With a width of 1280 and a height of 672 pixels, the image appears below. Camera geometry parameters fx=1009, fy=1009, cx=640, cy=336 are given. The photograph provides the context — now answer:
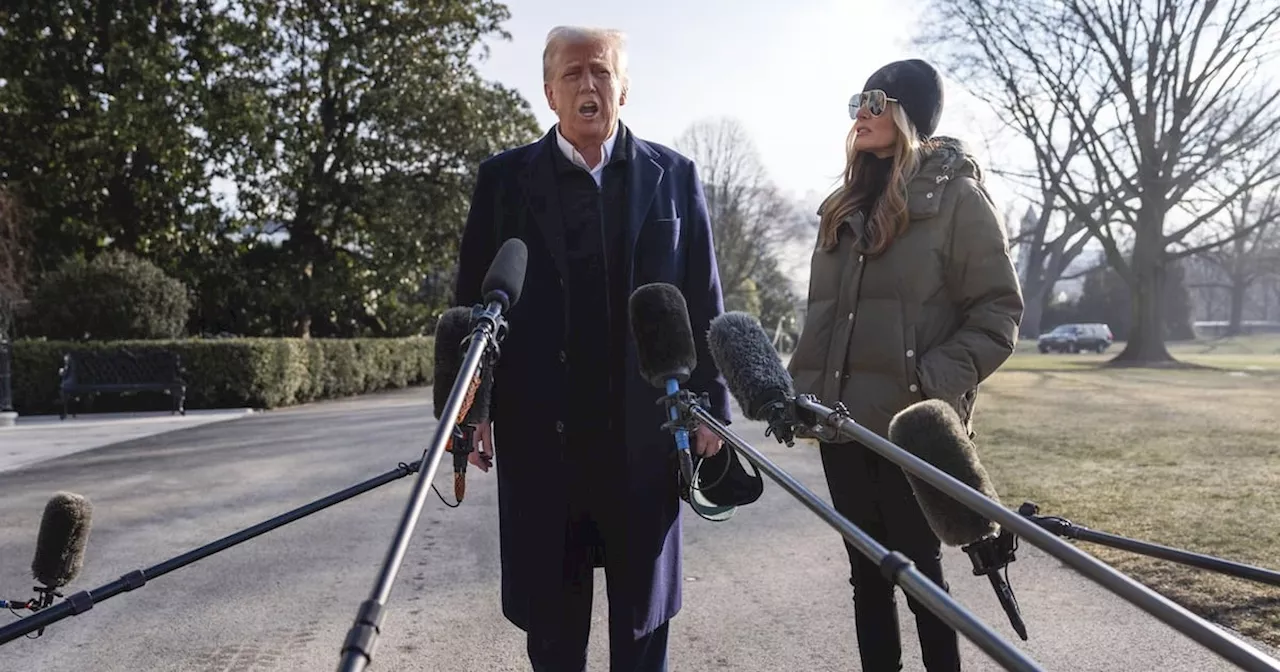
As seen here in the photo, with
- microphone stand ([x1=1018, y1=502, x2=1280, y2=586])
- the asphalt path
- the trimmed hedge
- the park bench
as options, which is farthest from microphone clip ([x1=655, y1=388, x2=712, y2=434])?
the trimmed hedge

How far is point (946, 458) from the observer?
6.15 feet

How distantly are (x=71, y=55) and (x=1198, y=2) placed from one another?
29029 mm

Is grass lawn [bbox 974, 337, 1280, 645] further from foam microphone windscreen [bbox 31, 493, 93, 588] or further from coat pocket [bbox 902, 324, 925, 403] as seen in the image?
foam microphone windscreen [bbox 31, 493, 93, 588]

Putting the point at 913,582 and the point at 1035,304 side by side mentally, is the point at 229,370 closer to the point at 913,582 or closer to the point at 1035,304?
the point at 913,582

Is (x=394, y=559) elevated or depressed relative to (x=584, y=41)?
depressed

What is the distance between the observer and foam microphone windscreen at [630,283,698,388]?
232cm

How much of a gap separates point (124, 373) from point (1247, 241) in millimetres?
63430

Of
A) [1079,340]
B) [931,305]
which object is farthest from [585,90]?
[1079,340]

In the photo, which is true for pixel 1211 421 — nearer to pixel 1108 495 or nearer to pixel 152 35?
pixel 1108 495

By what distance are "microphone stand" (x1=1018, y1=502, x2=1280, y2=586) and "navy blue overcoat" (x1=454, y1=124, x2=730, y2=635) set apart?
97 centimetres

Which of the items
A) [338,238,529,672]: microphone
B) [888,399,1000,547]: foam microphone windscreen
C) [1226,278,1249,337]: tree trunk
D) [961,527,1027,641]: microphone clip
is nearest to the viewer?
[338,238,529,672]: microphone

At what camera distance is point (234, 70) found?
74.1ft

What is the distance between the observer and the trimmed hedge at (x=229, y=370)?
634 inches

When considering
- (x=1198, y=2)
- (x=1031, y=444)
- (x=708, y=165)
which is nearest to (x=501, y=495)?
(x=1031, y=444)
